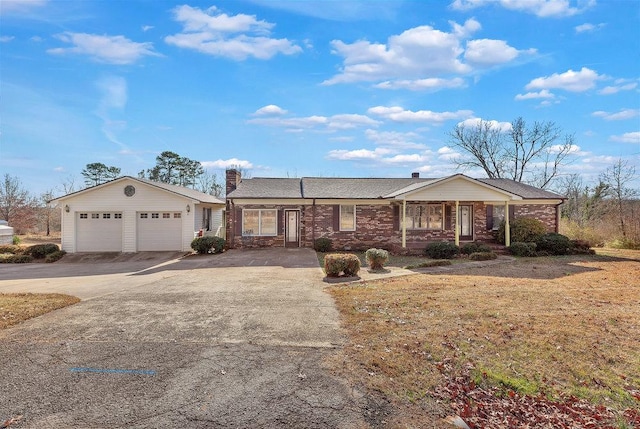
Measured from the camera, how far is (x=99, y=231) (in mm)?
19656

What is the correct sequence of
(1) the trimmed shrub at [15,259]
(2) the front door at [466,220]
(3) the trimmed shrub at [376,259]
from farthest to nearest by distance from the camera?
(2) the front door at [466,220] < (1) the trimmed shrub at [15,259] < (3) the trimmed shrub at [376,259]

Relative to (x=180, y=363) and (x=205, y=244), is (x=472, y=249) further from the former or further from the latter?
(x=180, y=363)

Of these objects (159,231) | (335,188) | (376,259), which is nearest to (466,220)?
(335,188)

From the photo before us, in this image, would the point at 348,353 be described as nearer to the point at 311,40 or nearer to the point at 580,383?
the point at 580,383

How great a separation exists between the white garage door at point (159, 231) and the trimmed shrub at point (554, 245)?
754 inches

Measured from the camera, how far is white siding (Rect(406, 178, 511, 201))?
724 inches

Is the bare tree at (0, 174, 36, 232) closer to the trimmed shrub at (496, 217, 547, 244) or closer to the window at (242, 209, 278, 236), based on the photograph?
the window at (242, 209, 278, 236)

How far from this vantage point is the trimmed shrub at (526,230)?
19359mm

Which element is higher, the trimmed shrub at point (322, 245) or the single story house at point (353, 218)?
the single story house at point (353, 218)

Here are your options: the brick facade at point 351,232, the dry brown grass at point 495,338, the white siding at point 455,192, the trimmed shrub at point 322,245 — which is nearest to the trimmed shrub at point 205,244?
the brick facade at point 351,232

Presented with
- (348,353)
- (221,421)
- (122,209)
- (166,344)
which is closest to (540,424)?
(348,353)

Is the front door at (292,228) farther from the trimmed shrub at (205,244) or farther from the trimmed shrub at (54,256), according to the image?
the trimmed shrub at (54,256)

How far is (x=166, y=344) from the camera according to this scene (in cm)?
565

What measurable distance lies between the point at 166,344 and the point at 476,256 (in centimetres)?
1439
